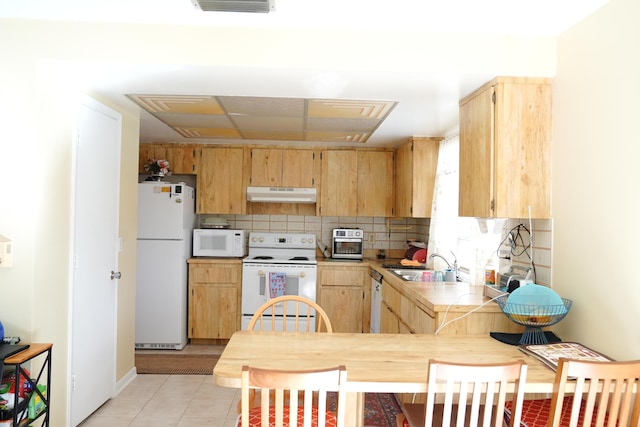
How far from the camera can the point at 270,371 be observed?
1465 millimetres

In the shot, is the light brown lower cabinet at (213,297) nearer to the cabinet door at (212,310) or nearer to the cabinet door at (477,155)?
the cabinet door at (212,310)

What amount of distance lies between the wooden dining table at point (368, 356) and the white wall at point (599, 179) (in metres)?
0.42

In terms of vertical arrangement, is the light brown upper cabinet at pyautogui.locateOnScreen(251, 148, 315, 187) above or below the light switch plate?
above

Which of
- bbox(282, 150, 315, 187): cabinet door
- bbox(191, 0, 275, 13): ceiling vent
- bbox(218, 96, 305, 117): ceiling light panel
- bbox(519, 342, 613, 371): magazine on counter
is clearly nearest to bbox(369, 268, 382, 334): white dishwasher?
bbox(282, 150, 315, 187): cabinet door

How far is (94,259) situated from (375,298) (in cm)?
261

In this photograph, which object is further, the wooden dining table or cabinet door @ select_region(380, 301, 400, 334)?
cabinet door @ select_region(380, 301, 400, 334)

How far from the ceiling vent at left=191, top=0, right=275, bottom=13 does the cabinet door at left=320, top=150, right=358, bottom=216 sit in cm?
306

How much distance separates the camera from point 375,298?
4.57m

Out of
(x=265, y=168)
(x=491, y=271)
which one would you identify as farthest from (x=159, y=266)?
(x=491, y=271)

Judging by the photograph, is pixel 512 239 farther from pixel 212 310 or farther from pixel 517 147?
pixel 212 310

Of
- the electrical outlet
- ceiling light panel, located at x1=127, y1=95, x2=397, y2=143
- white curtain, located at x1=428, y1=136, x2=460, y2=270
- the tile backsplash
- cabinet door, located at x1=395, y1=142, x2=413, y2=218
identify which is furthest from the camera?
the tile backsplash

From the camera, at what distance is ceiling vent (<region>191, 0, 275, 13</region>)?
6.59 feet

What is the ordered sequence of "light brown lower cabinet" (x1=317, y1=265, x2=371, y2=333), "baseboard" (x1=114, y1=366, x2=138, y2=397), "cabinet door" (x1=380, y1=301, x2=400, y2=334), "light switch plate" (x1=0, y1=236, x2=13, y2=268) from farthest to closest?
"light brown lower cabinet" (x1=317, y1=265, x2=371, y2=333)
"cabinet door" (x1=380, y1=301, x2=400, y2=334)
"baseboard" (x1=114, y1=366, x2=138, y2=397)
"light switch plate" (x1=0, y1=236, x2=13, y2=268)

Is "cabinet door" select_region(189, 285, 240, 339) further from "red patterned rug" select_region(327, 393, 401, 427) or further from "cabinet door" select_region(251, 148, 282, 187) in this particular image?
"red patterned rug" select_region(327, 393, 401, 427)
